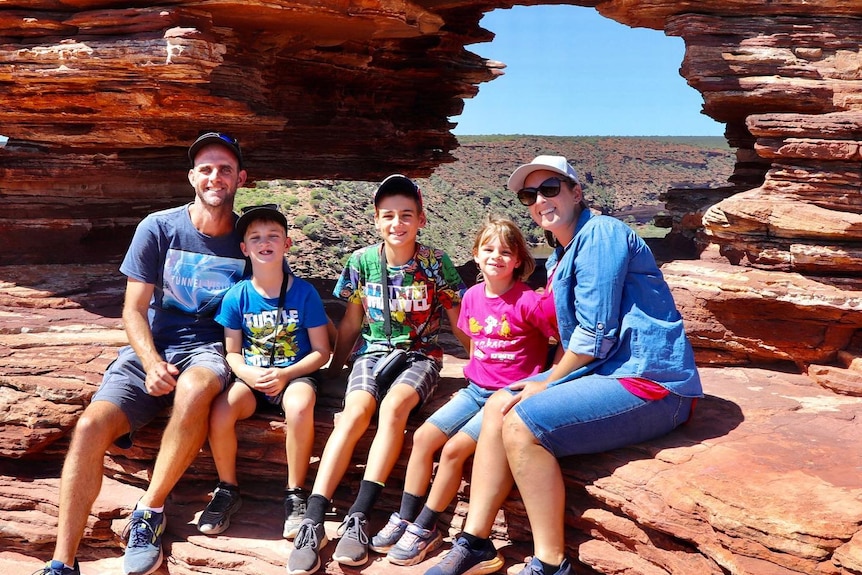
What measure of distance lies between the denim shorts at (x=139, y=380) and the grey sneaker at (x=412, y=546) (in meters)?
1.49

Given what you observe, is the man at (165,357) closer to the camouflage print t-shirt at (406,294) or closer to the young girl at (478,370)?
the camouflage print t-shirt at (406,294)

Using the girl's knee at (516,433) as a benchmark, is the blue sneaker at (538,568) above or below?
below

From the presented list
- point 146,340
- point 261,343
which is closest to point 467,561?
point 261,343

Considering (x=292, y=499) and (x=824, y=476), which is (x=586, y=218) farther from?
(x=292, y=499)

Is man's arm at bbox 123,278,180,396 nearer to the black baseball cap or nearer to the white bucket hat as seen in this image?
the black baseball cap

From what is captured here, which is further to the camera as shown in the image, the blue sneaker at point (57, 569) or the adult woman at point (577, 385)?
the blue sneaker at point (57, 569)

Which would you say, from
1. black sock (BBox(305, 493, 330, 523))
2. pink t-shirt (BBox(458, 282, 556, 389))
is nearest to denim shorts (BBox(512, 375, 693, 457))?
pink t-shirt (BBox(458, 282, 556, 389))

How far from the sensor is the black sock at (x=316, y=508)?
15.4ft

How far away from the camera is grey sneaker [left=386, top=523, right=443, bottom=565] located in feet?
15.0

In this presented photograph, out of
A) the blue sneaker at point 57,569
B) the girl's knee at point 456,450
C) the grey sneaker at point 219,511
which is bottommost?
the blue sneaker at point 57,569

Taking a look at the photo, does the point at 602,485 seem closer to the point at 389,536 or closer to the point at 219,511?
the point at 389,536

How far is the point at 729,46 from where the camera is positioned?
25.5ft

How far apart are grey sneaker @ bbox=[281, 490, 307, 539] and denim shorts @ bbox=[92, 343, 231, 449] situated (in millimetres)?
815

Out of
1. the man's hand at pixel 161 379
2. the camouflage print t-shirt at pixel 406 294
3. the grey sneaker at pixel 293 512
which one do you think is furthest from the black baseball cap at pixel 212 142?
the grey sneaker at pixel 293 512
